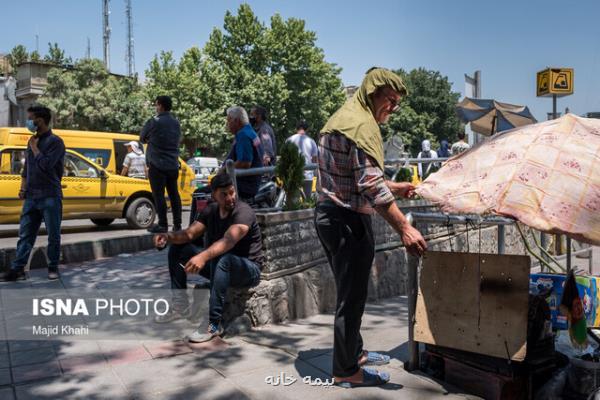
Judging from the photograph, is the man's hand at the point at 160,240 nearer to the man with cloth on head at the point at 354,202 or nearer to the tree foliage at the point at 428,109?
the man with cloth on head at the point at 354,202

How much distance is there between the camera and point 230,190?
4539 mm

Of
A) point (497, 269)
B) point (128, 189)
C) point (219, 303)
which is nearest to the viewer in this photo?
point (497, 269)

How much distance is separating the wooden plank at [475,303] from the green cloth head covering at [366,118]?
82 centimetres

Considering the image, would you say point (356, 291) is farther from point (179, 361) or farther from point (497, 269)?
point (179, 361)

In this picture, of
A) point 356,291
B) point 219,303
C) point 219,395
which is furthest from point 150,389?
point 356,291

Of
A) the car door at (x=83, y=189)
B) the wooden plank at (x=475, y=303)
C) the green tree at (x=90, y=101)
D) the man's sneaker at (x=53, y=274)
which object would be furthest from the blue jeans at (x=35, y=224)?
the green tree at (x=90, y=101)

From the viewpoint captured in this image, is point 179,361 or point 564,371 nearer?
point 564,371

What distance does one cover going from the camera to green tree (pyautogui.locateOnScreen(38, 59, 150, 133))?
3628cm

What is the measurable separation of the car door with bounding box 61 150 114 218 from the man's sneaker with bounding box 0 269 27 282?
455 centimetres

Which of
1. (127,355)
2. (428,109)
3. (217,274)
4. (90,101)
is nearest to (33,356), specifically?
(127,355)

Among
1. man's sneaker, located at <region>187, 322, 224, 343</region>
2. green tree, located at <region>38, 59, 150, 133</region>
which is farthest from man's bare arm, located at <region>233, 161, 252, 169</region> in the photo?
green tree, located at <region>38, 59, 150, 133</region>

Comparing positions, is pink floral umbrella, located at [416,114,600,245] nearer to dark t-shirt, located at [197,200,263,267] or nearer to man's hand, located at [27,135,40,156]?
dark t-shirt, located at [197,200,263,267]

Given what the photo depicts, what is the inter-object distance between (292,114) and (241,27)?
7971 millimetres

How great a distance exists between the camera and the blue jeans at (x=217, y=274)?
14.4ft
